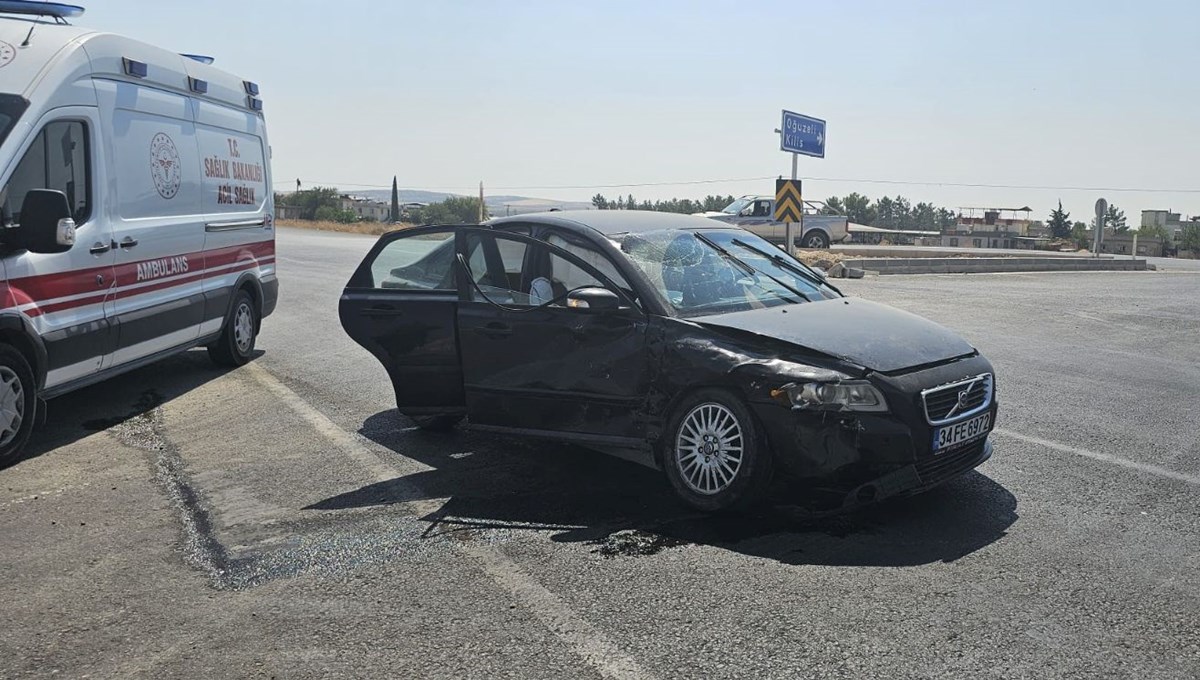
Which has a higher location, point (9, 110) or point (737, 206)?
point (9, 110)

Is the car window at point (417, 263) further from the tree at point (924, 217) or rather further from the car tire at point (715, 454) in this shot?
the tree at point (924, 217)

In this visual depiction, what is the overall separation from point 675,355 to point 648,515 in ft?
2.89

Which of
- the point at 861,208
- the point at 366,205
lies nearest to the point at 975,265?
the point at 366,205

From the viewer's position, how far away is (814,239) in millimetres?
35500

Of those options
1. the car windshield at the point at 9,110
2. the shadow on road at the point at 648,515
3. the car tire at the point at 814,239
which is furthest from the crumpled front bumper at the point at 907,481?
the car tire at the point at 814,239

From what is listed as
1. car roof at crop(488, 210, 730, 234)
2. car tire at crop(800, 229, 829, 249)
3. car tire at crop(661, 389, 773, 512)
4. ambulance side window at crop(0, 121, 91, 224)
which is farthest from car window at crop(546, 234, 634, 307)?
car tire at crop(800, 229, 829, 249)

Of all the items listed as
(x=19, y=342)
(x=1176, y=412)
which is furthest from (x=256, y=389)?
(x=1176, y=412)

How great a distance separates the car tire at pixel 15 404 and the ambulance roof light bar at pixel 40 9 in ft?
9.89

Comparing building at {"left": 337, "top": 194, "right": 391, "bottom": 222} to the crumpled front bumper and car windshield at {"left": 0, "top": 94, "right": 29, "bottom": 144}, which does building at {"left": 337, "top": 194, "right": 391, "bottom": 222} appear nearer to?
car windshield at {"left": 0, "top": 94, "right": 29, "bottom": 144}

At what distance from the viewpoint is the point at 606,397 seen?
19.3 ft

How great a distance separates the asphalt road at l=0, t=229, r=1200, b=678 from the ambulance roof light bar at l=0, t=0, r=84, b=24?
10.5 feet

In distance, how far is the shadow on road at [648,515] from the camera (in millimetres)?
4832

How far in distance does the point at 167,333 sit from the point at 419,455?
332 cm

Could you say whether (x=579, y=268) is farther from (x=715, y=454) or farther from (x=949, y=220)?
(x=949, y=220)
